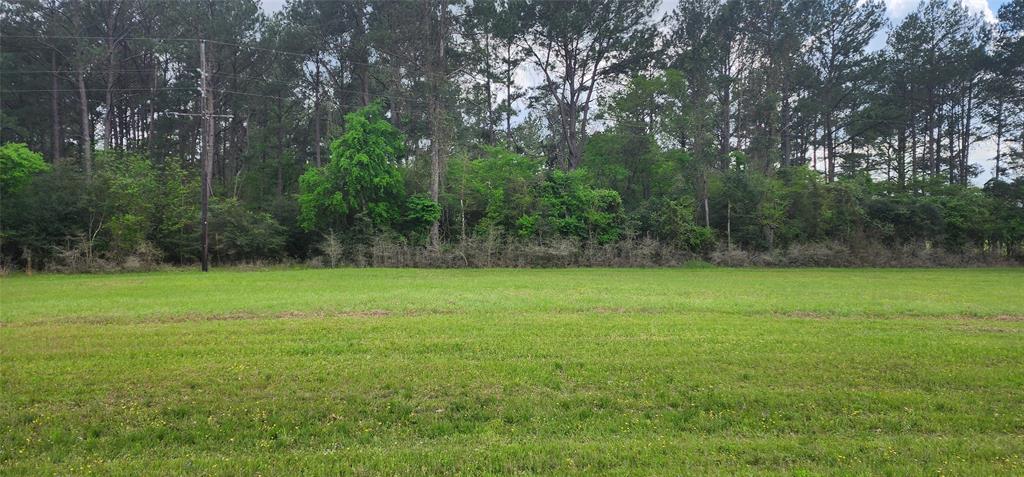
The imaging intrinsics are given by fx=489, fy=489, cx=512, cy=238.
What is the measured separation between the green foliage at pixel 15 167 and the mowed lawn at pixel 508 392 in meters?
20.9

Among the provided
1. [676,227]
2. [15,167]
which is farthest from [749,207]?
[15,167]

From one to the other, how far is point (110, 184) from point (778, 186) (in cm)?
3809

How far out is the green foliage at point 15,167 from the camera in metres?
24.4

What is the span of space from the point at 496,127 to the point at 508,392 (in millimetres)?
37509

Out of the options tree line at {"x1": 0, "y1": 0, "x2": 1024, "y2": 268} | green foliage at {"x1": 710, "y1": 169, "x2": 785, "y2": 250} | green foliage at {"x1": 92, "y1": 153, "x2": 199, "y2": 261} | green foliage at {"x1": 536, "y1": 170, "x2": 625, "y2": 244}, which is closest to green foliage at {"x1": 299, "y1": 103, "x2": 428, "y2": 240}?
tree line at {"x1": 0, "y1": 0, "x2": 1024, "y2": 268}

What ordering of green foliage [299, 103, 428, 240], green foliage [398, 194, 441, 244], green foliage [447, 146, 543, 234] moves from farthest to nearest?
green foliage [447, 146, 543, 234]
green foliage [398, 194, 441, 244]
green foliage [299, 103, 428, 240]

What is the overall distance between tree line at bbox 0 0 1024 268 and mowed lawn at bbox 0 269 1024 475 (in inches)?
746

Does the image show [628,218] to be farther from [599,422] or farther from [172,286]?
[599,422]

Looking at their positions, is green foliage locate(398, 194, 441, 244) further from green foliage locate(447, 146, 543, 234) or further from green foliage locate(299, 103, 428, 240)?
green foliage locate(447, 146, 543, 234)

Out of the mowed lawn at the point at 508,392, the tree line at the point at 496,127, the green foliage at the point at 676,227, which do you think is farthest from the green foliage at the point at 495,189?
the mowed lawn at the point at 508,392

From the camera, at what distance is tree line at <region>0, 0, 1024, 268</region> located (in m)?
28.3

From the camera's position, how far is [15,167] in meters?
24.8

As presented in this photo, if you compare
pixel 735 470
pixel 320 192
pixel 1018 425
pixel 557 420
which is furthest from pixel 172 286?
pixel 1018 425

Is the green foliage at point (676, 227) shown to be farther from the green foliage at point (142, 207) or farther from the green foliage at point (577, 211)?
the green foliage at point (142, 207)
